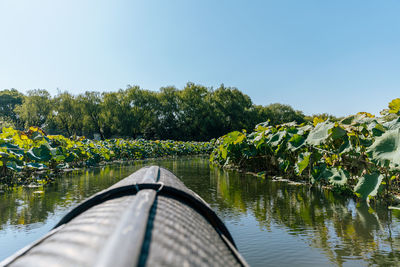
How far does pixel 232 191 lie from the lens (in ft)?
16.2

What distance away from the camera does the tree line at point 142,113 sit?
40094mm

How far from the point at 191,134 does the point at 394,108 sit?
128ft

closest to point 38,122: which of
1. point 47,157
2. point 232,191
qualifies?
point 47,157

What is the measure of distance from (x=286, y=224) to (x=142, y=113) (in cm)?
4036

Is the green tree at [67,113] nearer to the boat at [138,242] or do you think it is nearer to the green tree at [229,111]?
the green tree at [229,111]

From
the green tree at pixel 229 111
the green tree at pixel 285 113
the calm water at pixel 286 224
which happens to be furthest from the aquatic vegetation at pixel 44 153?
the green tree at pixel 285 113

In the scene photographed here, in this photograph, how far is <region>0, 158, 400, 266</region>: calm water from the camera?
2.05 meters

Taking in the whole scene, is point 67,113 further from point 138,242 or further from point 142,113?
point 138,242

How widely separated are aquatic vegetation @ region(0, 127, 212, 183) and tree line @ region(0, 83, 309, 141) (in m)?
22.5

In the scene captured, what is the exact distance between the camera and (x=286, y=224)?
288 cm

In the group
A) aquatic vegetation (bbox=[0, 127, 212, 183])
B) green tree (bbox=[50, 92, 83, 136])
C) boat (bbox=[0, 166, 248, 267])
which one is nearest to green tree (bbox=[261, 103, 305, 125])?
green tree (bbox=[50, 92, 83, 136])

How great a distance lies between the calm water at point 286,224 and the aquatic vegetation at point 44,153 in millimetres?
1211

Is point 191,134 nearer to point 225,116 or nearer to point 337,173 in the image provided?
point 225,116

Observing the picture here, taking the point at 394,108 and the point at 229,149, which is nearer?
the point at 394,108
